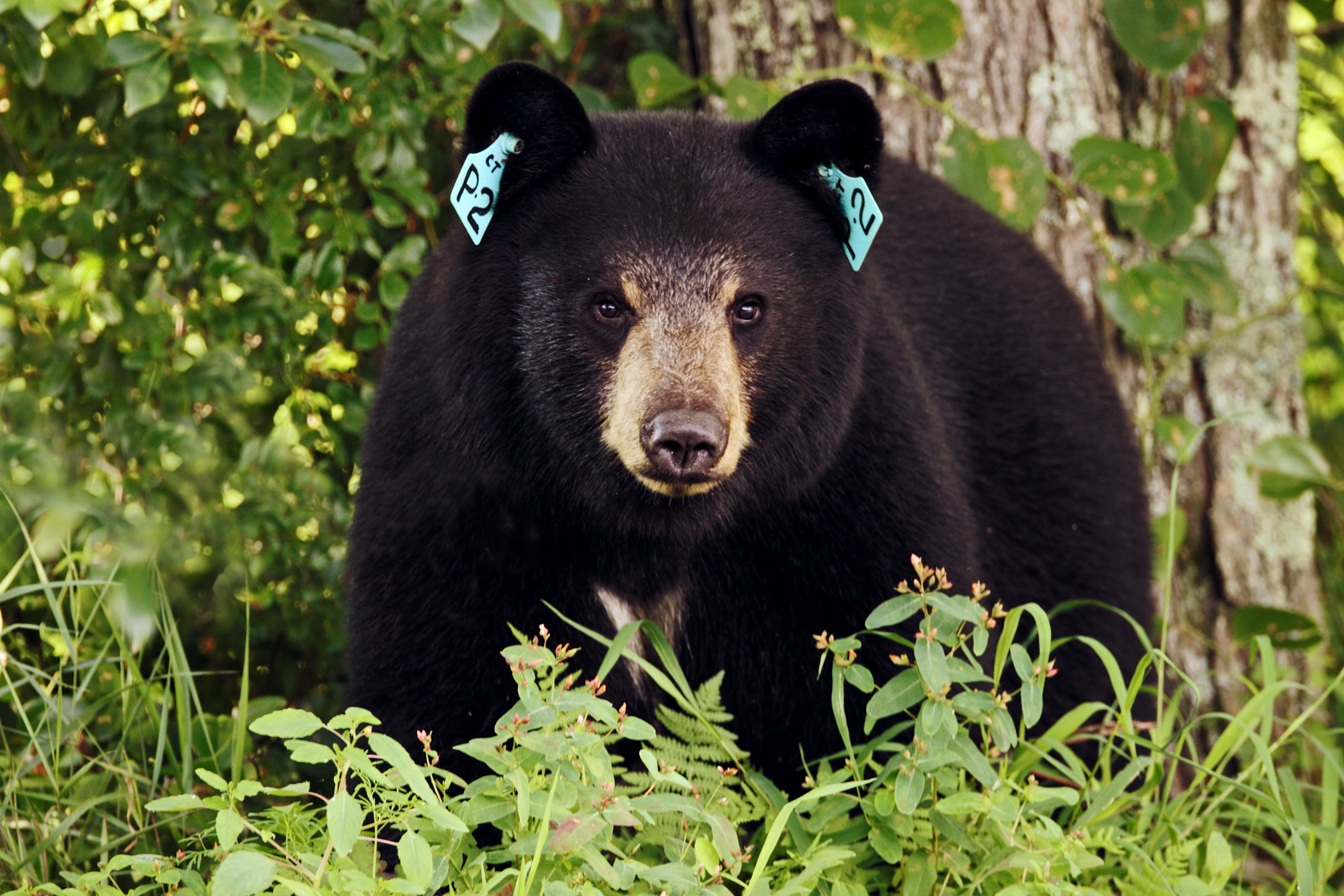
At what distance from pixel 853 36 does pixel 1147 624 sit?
6.28 feet

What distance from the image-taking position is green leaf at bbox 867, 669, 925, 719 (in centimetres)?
217

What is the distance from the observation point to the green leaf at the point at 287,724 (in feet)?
6.06

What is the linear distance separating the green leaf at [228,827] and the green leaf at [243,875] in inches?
0.8

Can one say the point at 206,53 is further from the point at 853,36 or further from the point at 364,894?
the point at 364,894

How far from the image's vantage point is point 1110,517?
360 centimetres

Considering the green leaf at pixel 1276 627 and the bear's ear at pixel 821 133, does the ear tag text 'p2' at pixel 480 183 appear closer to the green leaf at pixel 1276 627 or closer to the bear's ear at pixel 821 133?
the bear's ear at pixel 821 133

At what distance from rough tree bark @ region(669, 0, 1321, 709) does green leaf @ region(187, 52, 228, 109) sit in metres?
1.71

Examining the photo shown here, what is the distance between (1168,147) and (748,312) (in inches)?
81.4

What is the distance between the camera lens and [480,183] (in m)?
2.76

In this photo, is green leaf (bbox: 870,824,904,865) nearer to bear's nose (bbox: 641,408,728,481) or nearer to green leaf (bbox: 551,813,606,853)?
green leaf (bbox: 551,813,606,853)

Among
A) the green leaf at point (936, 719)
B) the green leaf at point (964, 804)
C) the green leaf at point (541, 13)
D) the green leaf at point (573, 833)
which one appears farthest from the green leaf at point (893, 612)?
the green leaf at point (541, 13)

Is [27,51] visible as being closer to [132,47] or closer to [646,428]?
[132,47]

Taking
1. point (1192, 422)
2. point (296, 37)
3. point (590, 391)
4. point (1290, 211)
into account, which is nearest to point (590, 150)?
point (590, 391)

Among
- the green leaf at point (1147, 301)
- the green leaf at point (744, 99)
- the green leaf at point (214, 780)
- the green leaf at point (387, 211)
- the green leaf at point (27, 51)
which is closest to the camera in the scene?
the green leaf at point (214, 780)
